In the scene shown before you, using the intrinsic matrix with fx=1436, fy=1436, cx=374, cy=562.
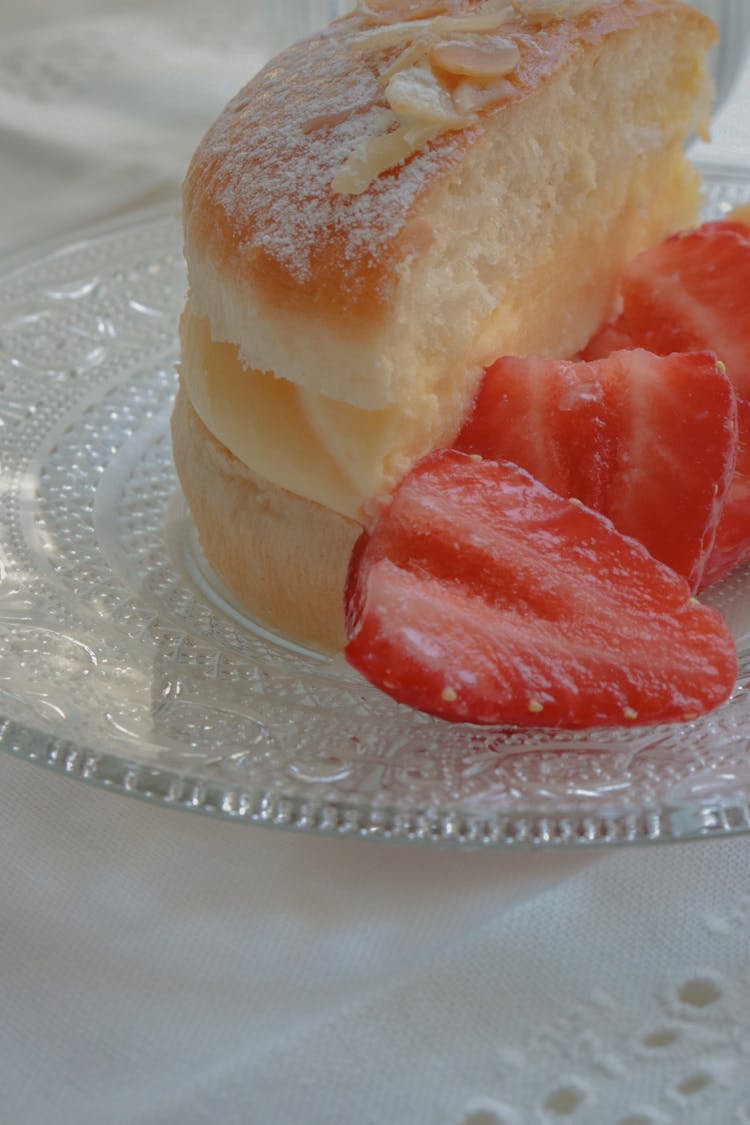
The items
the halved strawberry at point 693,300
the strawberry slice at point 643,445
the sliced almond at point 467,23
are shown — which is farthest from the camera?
the halved strawberry at point 693,300

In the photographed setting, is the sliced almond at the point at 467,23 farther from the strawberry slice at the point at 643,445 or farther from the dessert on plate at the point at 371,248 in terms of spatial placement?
the strawberry slice at the point at 643,445

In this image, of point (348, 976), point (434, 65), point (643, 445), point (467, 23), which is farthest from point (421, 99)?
point (348, 976)

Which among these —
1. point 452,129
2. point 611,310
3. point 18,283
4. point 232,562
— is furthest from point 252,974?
point 18,283

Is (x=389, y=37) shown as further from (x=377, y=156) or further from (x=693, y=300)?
(x=693, y=300)

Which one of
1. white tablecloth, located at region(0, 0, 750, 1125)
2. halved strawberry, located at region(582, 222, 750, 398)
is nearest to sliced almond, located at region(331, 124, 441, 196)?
halved strawberry, located at region(582, 222, 750, 398)

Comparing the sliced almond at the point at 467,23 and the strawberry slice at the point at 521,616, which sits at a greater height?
the sliced almond at the point at 467,23

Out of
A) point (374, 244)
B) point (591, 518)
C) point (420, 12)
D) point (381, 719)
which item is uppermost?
point (420, 12)

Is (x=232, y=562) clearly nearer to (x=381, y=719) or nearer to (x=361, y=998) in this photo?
(x=381, y=719)

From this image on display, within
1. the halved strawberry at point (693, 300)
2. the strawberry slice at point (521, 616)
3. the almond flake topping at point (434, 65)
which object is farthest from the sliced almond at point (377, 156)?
the halved strawberry at point (693, 300)
